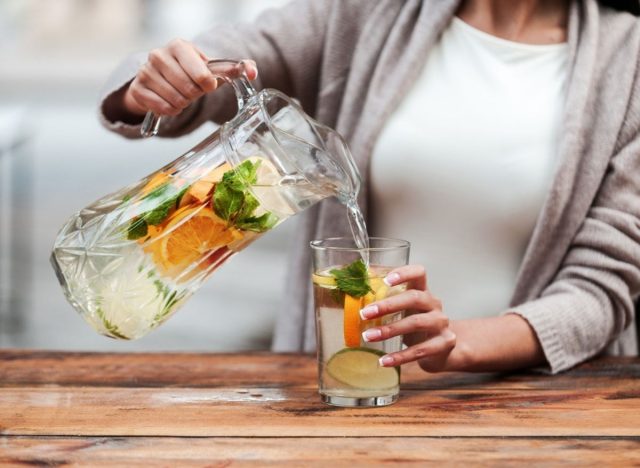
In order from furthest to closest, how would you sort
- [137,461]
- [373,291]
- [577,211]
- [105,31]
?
[105,31] → [577,211] → [373,291] → [137,461]

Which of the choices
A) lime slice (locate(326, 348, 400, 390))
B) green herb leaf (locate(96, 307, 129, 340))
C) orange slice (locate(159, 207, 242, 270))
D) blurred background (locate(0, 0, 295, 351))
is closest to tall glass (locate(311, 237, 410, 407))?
lime slice (locate(326, 348, 400, 390))

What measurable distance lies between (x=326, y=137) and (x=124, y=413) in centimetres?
38

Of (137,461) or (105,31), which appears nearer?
(137,461)

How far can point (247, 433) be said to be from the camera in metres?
0.96

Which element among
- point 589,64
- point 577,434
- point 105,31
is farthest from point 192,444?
point 105,31

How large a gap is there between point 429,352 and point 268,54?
0.62 meters

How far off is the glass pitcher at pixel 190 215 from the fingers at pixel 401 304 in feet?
0.41

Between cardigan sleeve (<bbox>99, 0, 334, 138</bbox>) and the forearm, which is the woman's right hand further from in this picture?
the forearm

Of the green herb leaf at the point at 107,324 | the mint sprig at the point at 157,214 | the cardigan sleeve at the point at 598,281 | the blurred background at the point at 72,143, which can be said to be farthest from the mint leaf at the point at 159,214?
the blurred background at the point at 72,143

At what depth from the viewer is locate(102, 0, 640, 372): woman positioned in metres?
1.43

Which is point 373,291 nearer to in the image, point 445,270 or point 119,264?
point 119,264

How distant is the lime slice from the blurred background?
2.81 m

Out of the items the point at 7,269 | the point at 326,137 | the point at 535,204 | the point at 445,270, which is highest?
the point at 326,137

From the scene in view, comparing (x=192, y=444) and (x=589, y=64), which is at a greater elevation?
(x=589, y=64)
